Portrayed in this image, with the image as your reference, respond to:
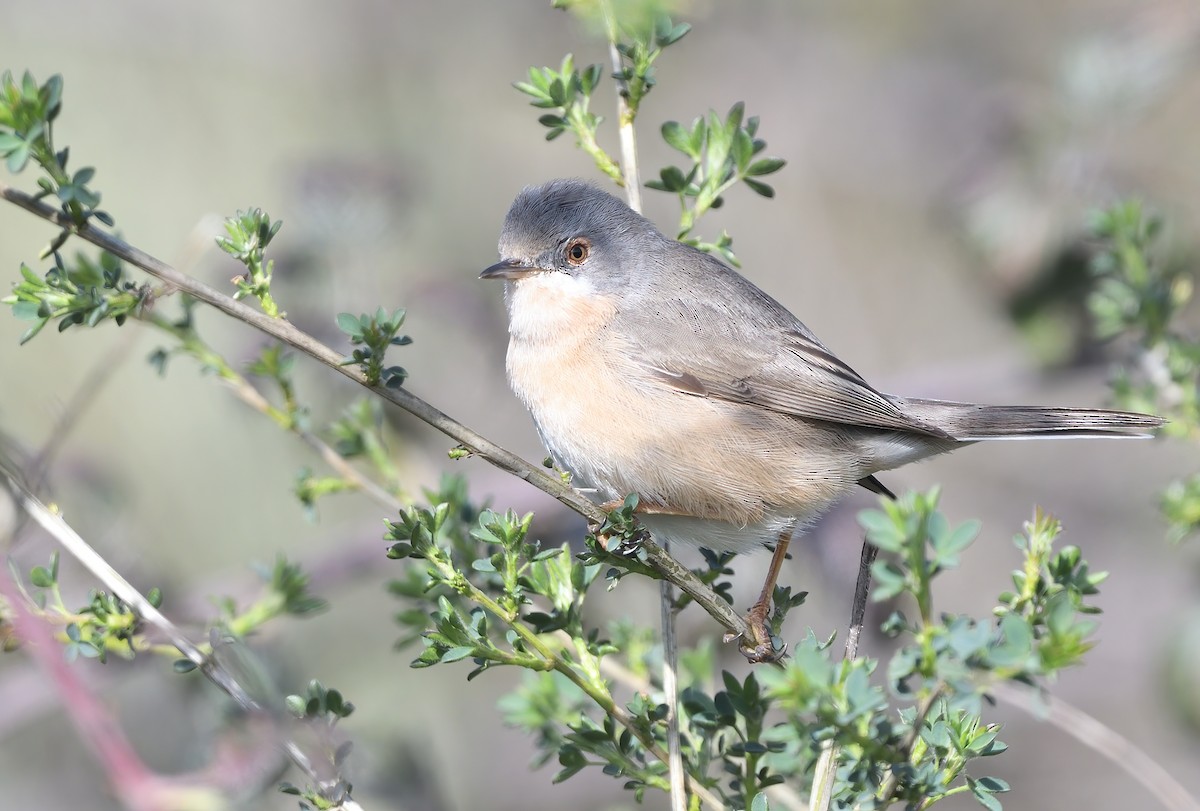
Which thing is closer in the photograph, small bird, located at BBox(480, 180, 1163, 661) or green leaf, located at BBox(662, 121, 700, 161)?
green leaf, located at BBox(662, 121, 700, 161)

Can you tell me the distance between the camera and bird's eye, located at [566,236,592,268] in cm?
367

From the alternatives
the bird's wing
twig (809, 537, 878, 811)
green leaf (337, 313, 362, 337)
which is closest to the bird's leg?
twig (809, 537, 878, 811)

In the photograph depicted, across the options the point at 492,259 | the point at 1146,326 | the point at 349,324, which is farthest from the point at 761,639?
the point at 492,259

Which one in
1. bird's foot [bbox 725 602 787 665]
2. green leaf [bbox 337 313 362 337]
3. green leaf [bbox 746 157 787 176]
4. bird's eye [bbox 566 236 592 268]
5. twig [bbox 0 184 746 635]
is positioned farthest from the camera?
bird's eye [bbox 566 236 592 268]

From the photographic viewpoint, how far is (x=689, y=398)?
336cm

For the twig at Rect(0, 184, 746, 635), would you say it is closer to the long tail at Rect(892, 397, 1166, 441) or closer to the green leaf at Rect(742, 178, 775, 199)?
the green leaf at Rect(742, 178, 775, 199)

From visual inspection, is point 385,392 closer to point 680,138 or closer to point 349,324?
point 349,324

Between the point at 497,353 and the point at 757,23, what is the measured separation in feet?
12.2

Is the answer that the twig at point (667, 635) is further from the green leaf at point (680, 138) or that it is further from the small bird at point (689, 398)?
the small bird at point (689, 398)

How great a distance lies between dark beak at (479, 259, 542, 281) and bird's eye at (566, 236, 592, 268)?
115 mm

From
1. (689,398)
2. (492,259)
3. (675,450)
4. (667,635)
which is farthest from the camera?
(492,259)

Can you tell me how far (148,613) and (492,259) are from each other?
5.42 m

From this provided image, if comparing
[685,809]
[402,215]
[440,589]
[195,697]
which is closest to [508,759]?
[195,697]

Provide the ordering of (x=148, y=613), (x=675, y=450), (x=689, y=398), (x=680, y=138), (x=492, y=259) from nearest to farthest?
(x=148, y=613) → (x=680, y=138) → (x=675, y=450) → (x=689, y=398) → (x=492, y=259)
